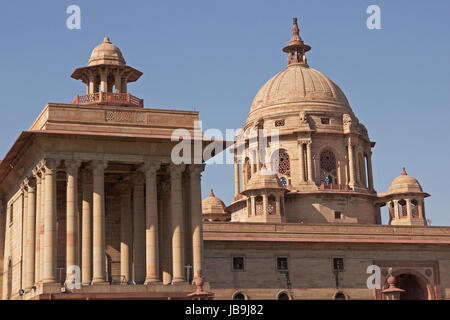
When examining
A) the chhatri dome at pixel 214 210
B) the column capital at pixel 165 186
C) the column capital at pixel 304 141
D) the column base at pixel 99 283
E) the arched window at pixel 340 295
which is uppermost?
the column capital at pixel 304 141

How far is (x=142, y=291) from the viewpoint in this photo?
52.3 meters

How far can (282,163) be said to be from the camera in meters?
90.8

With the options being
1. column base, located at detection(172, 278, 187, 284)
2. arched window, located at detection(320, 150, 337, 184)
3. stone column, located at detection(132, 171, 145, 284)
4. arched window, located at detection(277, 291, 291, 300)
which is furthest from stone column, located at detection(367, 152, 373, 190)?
column base, located at detection(172, 278, 187, 284)

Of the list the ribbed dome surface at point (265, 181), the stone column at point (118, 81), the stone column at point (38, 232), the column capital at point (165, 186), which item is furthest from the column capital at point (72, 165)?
the ribbed dome surface at point (265, 181)

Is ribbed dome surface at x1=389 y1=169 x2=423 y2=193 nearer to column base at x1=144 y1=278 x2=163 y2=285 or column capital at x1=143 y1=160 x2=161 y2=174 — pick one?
column capital at x1=143 y1=160 x2=161 y2=174

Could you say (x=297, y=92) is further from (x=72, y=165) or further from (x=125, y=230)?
(x=72, y=165)

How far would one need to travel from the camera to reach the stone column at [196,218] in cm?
5484

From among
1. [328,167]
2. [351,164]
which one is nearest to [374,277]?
[351,164]

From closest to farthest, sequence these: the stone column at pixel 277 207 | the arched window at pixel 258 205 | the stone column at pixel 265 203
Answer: the stone column at pixel 265 203, the stone column at pixel 277 207, the arched window at pixel 258 205

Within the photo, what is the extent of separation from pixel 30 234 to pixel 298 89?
43.4 m

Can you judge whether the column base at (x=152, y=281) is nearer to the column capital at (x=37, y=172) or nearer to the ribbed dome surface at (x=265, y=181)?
the column capital at (x=37, y=172)

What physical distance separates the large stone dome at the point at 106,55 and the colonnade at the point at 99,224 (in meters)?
8.91
